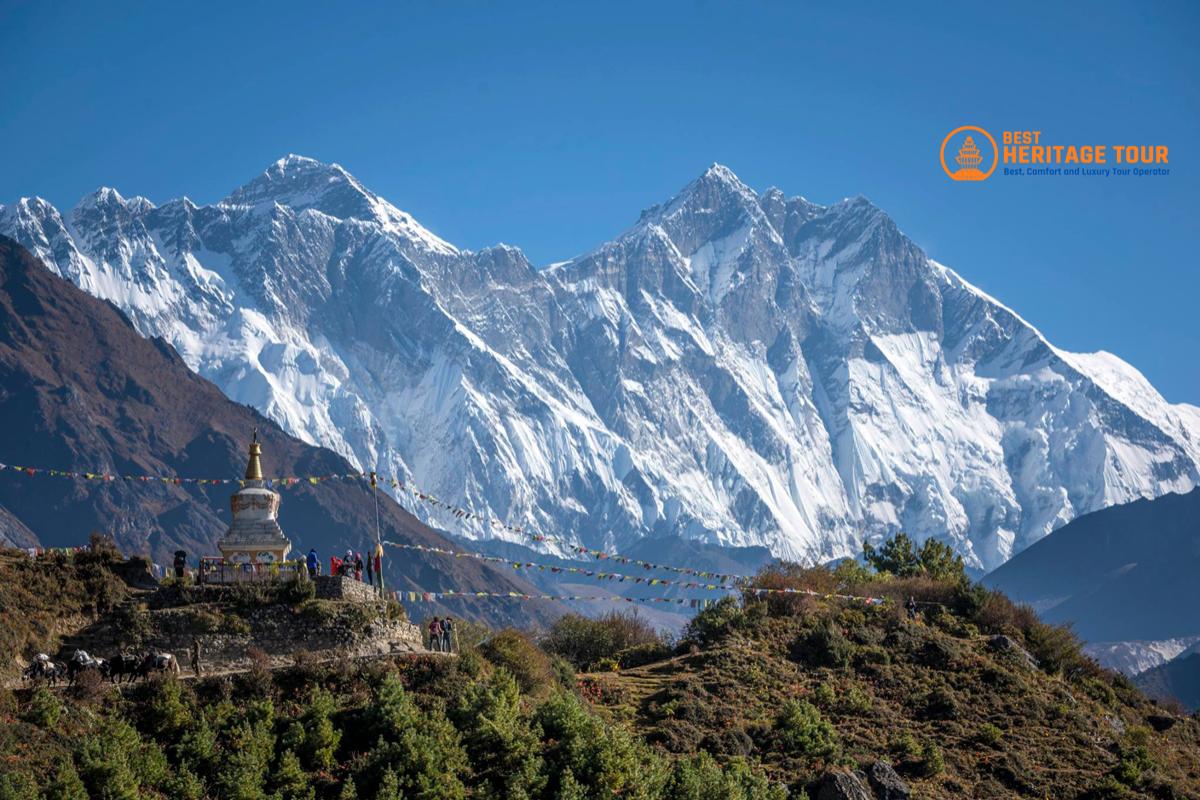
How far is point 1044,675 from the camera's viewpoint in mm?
89250

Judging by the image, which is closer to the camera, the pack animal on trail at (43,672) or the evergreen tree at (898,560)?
the pack animal on trail at (43,672)

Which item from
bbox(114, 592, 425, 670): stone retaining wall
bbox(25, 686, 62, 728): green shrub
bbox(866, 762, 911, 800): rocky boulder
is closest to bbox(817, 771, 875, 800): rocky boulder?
bbox(866, 762, 911, 800): rocky boulder

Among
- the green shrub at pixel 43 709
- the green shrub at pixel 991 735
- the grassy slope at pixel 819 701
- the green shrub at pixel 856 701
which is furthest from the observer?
the green shrub at pixel 856 701

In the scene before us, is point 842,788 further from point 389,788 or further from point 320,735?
point 320,735

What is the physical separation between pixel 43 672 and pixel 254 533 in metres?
14.2

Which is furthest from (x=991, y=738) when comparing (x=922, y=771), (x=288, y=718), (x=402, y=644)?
(x=288, y=718)

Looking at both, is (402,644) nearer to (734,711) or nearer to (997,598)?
(734,711)

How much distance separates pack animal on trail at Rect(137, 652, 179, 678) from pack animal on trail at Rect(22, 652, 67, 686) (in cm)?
243

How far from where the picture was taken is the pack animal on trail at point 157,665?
57.2 metres

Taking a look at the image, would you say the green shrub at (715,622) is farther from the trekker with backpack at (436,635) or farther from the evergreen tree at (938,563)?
the evergreen tree at (938,563)

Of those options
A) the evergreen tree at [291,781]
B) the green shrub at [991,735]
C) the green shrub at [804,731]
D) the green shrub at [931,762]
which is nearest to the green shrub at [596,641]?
the green shrub at [804,731]

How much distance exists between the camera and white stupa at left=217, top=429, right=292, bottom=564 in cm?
6838

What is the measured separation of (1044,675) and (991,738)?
12.5m

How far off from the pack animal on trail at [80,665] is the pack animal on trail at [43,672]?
10.2 inches
